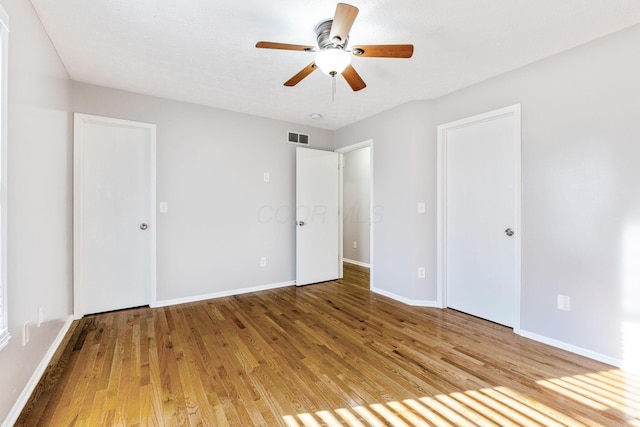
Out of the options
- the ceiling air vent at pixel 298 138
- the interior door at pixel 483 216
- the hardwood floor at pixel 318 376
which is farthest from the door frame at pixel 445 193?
the ceiling air vent at pixel 298 138

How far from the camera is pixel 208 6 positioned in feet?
5.93

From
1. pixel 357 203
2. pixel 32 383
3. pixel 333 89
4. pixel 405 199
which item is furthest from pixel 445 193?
pixel 32 383

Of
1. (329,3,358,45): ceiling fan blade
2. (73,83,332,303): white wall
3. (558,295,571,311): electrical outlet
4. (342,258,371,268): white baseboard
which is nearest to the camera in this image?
(329,3,358,45): ceiling fan blade

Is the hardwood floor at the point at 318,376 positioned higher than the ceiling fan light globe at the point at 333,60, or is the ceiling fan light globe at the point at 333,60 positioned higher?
the ceiling fan light globe at the point at 333,60

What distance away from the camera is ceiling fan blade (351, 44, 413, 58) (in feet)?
5.73

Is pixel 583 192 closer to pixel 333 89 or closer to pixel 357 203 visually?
pixel 333 89

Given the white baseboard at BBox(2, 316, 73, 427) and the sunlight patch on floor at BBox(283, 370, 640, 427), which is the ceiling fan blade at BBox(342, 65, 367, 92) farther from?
the white baseboard at BBox(2, 316, 73, 427)

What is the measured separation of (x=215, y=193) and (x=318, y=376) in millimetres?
2525

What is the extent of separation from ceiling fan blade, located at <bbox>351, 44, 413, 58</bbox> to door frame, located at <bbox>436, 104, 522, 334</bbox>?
4.77 feet

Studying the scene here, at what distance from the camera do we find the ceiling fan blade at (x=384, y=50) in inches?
68.8

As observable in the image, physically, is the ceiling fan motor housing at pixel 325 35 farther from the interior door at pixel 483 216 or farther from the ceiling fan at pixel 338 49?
the interior door at pixel 483 216

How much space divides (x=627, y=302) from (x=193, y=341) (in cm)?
332

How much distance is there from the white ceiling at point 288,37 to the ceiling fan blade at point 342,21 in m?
0.24

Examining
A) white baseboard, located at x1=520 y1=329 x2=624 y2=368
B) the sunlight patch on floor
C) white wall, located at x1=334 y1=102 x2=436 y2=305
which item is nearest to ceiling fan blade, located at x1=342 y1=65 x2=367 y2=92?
white wall, located at x1=334 y1=102 x2=436 y2=305
